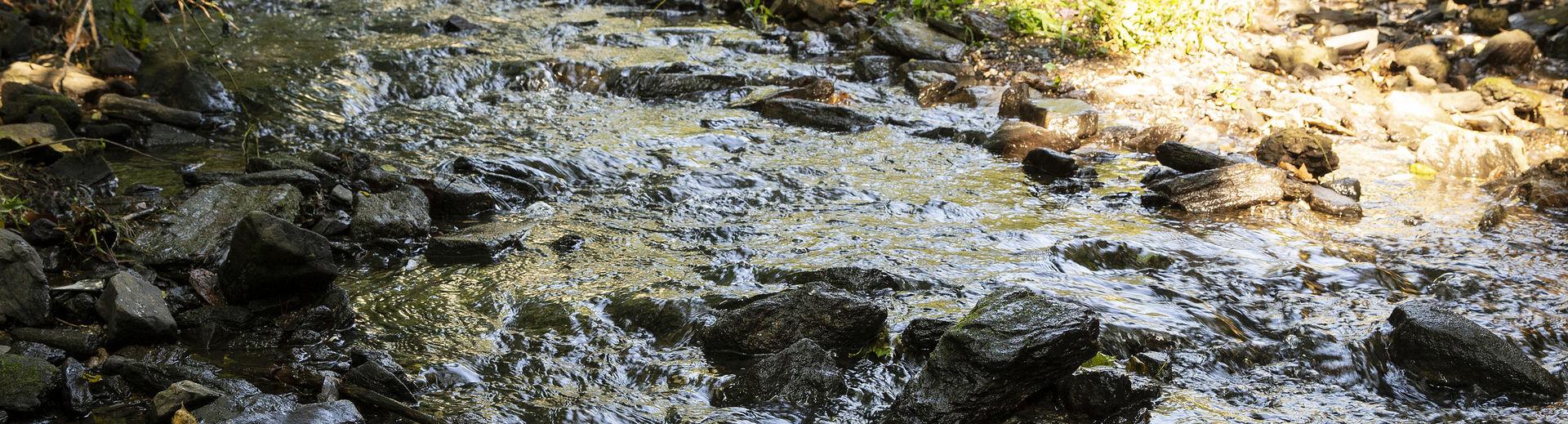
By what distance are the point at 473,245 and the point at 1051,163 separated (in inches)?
152

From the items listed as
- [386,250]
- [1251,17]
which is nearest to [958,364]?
[386,250]

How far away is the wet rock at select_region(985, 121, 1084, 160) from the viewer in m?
7.35

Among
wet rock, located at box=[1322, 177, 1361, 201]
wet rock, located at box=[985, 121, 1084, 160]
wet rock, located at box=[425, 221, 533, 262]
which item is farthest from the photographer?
wet rock, located at box=[985, 121, 1084, 160]

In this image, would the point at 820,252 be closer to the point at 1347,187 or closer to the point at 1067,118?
the point at 1067,118

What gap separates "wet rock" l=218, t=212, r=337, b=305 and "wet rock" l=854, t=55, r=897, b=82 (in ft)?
20.1

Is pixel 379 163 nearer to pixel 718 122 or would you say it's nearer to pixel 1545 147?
pixel 718 122

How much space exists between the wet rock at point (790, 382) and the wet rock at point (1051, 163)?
3.52 meters

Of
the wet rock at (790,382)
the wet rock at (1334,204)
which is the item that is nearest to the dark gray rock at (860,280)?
the wet rock at (790,382)

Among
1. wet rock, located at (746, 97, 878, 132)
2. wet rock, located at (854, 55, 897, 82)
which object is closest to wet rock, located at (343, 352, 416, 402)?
wet rock, located at (746, 97, 878, 132)

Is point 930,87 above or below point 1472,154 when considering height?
below

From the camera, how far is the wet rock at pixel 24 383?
3254 millimetres

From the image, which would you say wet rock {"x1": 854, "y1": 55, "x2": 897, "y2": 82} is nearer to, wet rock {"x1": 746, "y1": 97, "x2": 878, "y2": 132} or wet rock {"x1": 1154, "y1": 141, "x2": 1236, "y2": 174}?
wet rock {"x1": 746, "y1": 97, "x2": 878, "y2": 132}

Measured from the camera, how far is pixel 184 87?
7465 mm

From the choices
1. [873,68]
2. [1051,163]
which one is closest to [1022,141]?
[1051,163]
